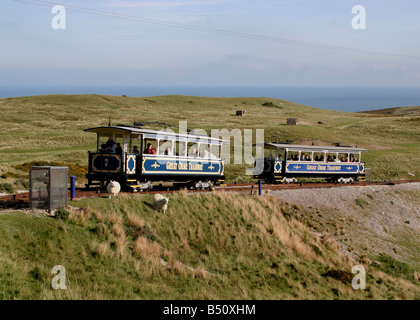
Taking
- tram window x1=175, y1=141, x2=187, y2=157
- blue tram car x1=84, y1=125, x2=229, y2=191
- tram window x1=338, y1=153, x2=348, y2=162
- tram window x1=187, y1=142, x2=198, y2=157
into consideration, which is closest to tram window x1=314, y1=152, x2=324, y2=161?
tram window x1=338, y1=153, x2=348, y2=162

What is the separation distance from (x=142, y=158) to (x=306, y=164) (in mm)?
16583

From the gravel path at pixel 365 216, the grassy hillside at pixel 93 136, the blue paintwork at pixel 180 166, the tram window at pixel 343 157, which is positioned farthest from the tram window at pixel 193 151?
the tram window at pixel 343 157

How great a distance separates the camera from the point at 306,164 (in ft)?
115

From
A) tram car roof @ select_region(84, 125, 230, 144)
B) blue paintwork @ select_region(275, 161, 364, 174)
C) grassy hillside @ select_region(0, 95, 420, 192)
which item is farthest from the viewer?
grassy hillside @ select_region(0, 95, 420, 192)

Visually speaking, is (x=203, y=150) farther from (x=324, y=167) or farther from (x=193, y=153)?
(x=324, y=167)

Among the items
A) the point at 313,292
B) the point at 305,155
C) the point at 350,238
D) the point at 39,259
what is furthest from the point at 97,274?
the point at 305,155

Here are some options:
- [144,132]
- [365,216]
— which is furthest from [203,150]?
[365,216]

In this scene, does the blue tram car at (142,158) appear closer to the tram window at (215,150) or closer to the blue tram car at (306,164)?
the tram window at (215,150)

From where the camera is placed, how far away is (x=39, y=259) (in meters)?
13.2

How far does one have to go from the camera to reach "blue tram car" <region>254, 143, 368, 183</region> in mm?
34031

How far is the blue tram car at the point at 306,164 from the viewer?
1340 inches

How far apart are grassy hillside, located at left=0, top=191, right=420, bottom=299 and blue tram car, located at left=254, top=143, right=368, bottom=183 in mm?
10566

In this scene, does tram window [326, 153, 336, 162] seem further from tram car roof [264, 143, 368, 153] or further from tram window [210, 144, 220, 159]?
tram window [210, 144, 220, 159]

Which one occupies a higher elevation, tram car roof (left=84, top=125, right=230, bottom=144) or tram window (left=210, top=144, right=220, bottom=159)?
tram car roof (left=84, top=125, right=230, bottom=144)
